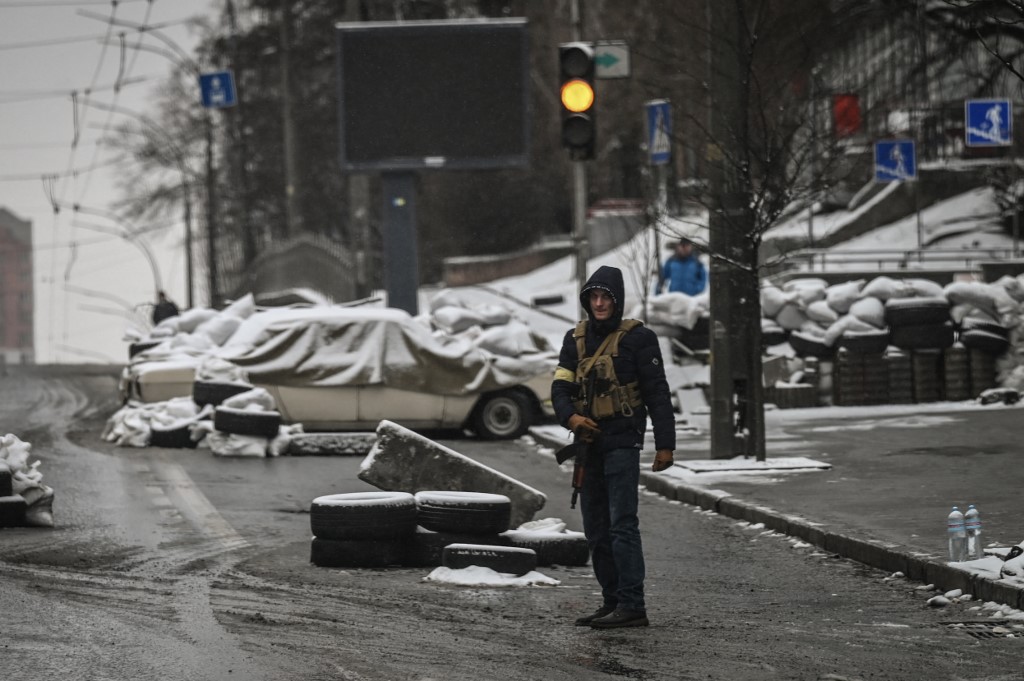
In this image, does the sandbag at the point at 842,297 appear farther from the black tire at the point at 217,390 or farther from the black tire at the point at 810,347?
the black tire at the point at 217,390

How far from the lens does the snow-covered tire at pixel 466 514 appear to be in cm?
1009

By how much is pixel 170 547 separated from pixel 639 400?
397cm

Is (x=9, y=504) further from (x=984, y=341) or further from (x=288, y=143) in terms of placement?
(x=288, y=143)

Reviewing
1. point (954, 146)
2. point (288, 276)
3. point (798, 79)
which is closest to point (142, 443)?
point (798, 79)

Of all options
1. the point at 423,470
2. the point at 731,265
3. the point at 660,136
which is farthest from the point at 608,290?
the point at 660,136

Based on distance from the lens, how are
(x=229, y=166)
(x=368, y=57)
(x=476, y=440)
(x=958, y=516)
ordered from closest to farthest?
1. (x=958, y=516)
2. (x=476, y=440)
3. (x=368, y=57)
4. (x=229, y=166)

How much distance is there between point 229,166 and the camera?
2665 inches

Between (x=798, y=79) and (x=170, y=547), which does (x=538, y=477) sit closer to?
(x=170, y=547)

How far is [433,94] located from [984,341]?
39.4ft

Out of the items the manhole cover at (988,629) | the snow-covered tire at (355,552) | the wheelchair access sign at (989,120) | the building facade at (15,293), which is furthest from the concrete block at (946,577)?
the building facade at (15,293)

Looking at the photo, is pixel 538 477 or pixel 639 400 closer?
pixel 639 400

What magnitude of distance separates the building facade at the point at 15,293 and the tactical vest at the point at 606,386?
16739 cm

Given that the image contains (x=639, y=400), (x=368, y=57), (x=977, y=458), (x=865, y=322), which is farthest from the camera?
(x=368, y=57)

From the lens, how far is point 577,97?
1697cm
